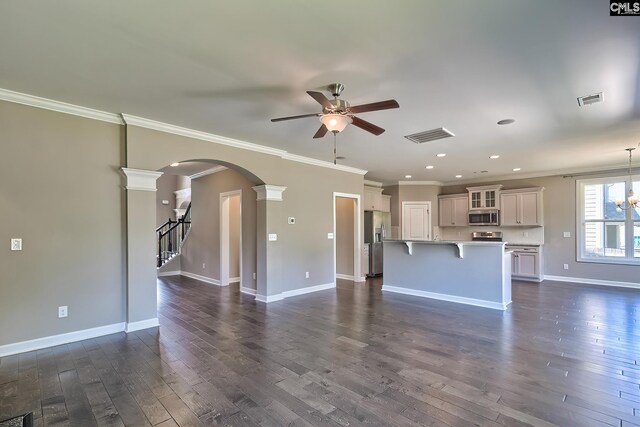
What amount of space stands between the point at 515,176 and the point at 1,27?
9787mm

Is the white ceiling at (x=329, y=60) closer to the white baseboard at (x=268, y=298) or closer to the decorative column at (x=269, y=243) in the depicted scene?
the decorative column at (x=269, y=243)

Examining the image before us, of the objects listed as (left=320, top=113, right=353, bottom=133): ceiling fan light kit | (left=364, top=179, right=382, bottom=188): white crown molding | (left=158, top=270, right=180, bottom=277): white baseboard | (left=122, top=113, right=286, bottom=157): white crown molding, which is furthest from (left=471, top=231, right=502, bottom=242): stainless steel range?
(left=158, top=270, right=180, bottom=277): white baseboard

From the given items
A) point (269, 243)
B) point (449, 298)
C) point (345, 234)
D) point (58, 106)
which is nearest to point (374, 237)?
point (345, 234)

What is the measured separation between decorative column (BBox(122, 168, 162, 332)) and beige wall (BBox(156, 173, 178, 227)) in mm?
7963

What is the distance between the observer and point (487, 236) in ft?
29.2

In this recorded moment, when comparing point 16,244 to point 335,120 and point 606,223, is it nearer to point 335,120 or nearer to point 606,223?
point 335,120

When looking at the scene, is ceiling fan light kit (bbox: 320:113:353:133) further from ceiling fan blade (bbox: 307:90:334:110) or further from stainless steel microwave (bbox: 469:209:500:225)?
stainless steel microwave (bbox: 469:209:500:225)

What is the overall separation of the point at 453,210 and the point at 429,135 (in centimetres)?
526

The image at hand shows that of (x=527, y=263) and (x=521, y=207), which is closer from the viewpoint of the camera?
(x=527, y=263)

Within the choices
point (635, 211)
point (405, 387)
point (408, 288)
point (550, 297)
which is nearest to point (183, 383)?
point (405, 387)

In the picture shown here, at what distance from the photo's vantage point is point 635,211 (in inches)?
273

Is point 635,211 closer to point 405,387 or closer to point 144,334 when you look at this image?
point 405,387

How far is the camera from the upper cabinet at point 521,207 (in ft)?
26.1

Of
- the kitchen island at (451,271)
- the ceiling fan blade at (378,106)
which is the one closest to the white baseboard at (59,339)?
the ceiling fan blade at (378,106)
